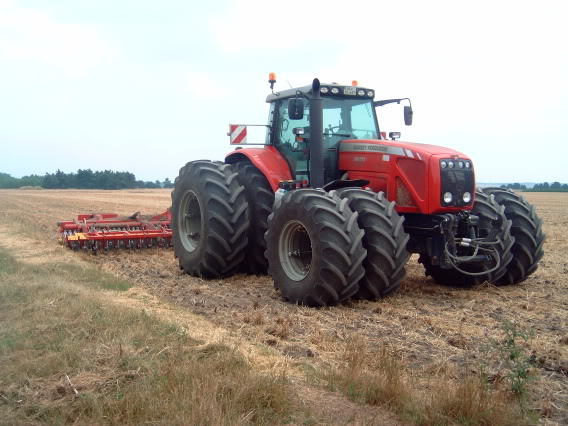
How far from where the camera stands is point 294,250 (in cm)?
719

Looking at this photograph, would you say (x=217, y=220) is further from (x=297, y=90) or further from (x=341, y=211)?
(x=341, y=211)

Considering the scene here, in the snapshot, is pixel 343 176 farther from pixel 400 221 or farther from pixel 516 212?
pixel 516 212

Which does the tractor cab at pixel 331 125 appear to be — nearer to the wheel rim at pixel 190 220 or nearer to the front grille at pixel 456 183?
the front grille at pixel 456 183

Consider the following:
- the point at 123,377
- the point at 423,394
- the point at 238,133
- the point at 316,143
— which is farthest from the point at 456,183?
the point at 123,377

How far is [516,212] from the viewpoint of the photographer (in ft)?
25.3

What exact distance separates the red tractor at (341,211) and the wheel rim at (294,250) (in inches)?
0.5

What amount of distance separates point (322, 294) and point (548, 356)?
7.87 feet

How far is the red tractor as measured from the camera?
637 cm

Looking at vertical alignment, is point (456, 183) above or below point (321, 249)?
above

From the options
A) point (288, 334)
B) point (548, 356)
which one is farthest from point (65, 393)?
point (548, 356)

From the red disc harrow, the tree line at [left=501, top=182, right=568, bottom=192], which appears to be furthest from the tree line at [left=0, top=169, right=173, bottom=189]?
the red disc harrow

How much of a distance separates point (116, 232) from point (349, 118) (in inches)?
203

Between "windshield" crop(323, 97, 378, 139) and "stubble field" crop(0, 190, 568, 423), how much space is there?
2101mm

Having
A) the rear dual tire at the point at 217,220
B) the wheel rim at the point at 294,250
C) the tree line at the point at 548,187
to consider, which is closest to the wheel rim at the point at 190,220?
the rear dual tire at the point at 217,220
